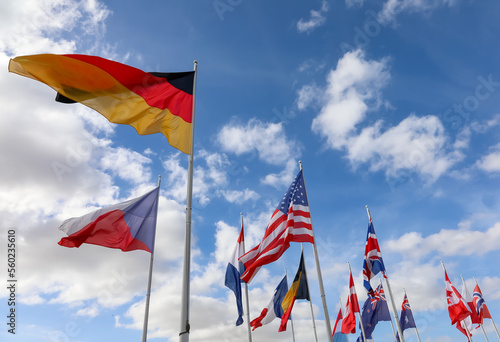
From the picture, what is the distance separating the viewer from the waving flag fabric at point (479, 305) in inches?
1356

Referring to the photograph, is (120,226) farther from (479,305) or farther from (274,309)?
(479,305)

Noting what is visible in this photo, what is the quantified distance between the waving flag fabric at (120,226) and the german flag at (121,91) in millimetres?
6095

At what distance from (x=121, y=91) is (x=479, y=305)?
40930 millimetres

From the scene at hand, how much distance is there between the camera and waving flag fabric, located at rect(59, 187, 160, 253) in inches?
555

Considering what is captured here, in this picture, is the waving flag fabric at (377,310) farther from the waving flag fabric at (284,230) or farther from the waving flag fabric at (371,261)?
the waving flag fabric at (284,230)

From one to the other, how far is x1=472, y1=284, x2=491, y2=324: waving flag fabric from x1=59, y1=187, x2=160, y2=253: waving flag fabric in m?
35.2

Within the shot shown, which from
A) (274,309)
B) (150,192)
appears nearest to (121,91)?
(150,192)

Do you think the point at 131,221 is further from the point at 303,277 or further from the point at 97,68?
the point at 303,277

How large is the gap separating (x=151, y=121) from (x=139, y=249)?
7.78m

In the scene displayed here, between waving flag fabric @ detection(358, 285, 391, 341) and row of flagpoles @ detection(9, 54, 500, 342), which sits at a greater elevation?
row of flagpoles @ detection(9, 54, 500, 342)

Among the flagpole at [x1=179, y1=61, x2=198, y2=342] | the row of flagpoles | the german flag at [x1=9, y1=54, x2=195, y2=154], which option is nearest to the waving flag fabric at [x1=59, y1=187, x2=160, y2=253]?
the row of flagpoles

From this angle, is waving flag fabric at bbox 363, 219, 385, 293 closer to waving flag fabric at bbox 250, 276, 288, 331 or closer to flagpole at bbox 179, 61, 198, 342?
waving flag fabric at bbox 250, 276, 288, 331

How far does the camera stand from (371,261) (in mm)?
19500

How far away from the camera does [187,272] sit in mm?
8742
